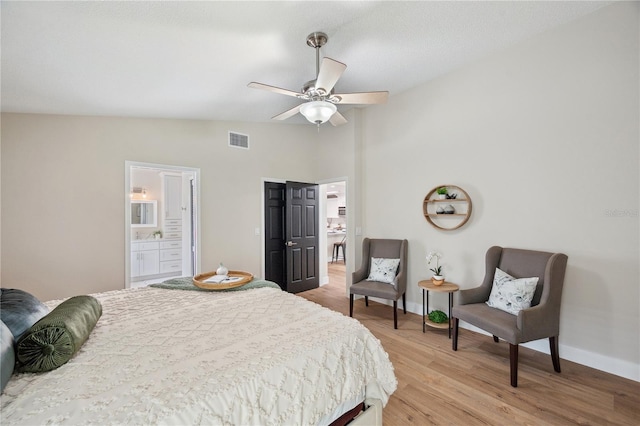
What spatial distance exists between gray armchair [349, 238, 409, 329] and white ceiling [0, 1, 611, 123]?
2222 mm

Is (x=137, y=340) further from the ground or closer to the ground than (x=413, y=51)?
closer to the ground

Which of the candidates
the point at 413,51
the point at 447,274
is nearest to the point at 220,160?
the point at 413,51

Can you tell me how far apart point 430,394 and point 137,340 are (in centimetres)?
205

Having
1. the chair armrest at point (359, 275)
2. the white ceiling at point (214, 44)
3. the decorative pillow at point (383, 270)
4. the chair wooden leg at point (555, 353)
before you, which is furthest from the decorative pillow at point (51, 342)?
the chair wooden leg at point (555, 353)

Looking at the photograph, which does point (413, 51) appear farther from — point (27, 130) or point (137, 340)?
point (27, 130)

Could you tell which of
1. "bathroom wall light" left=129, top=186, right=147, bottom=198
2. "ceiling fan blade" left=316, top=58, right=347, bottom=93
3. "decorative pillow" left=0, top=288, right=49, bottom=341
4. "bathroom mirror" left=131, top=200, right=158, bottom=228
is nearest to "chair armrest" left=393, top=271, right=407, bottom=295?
"ceiling fan blade" left=316, top=58, right=347, bottom=93

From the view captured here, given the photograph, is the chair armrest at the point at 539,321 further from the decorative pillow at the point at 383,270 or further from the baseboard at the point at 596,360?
the decorative pillow at the point at 383,270

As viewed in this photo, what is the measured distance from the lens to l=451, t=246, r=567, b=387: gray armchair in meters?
2.15

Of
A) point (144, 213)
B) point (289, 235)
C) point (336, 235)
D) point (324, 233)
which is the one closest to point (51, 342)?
point (289, 235)

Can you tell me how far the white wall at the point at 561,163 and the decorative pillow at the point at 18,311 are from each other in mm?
3684

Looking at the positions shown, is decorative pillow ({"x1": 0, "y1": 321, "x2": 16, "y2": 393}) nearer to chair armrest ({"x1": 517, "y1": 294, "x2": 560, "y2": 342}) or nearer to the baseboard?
chair armrest ({"x1": 517, "y1": 294, "x2": 560, "y2": 342})

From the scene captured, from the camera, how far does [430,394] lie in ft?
6.71

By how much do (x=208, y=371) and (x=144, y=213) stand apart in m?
6.03

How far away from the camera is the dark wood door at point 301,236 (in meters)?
4.70
